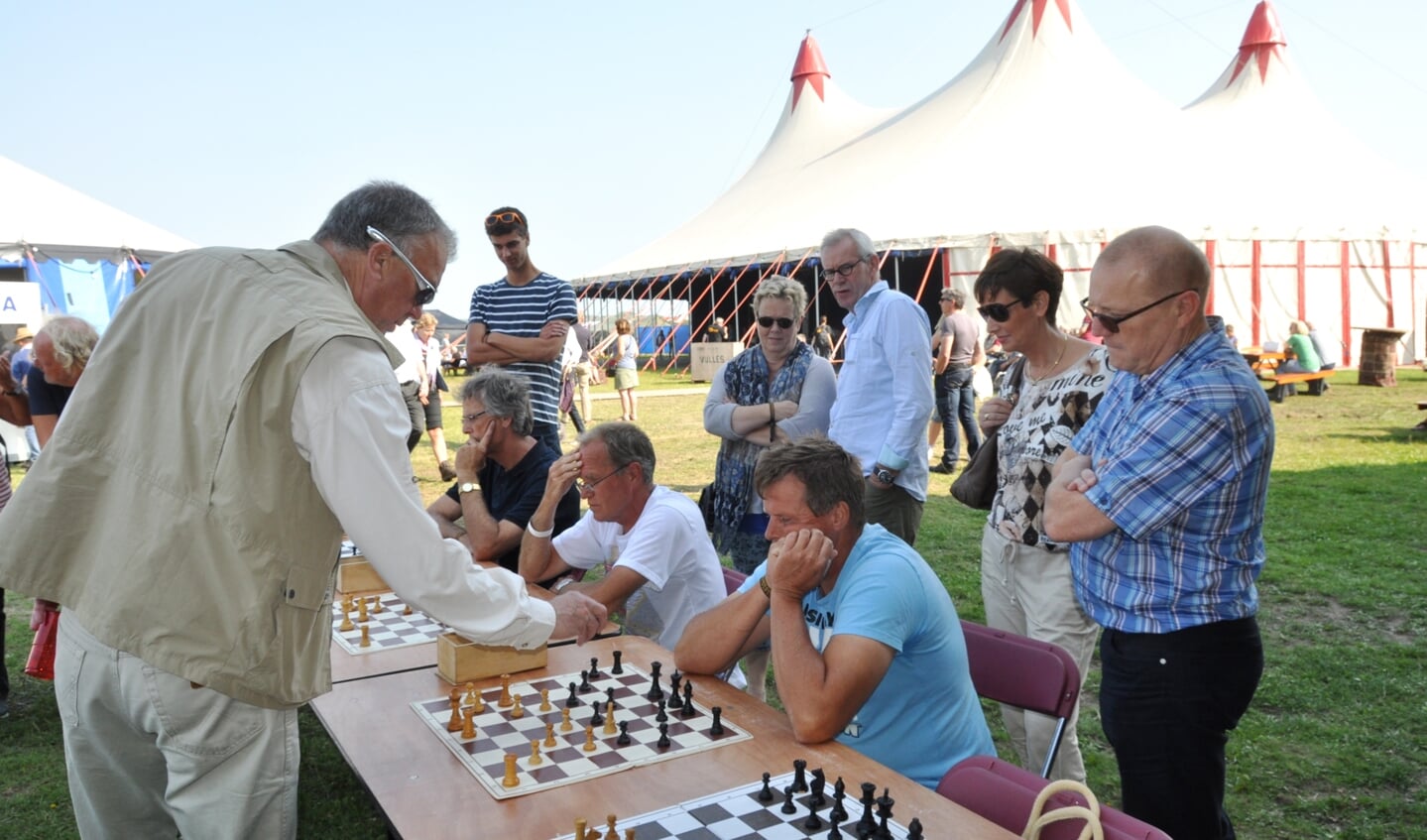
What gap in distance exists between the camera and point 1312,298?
1988 centimetres

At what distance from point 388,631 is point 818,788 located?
1.89 metres

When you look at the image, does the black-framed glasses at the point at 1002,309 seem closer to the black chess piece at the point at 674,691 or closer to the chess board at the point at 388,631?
the black chess piece at the point at 674,691

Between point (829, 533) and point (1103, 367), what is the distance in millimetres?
1128

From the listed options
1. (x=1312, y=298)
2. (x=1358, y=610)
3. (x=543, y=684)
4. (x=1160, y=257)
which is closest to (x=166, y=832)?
(x=543, y=684)

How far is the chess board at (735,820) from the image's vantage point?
5.95ft

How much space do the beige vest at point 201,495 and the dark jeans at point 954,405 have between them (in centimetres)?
879

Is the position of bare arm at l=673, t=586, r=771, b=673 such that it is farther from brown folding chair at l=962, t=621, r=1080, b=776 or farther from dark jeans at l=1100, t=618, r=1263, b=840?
dark jeans at l=1100, t=618, r=1263, b=840

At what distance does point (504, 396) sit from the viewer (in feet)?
14.7

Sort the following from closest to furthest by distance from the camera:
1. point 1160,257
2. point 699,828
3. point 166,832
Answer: point 699,828, point 166,832, point 1160,257

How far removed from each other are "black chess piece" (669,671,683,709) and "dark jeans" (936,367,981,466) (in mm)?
7945

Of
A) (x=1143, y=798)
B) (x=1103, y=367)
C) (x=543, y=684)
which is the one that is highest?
(x=1103, y=367)

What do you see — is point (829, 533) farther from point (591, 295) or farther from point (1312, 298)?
point (591, 295)

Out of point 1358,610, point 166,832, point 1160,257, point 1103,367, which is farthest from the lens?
point 1358,610

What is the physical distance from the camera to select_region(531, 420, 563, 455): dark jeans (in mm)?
4973
